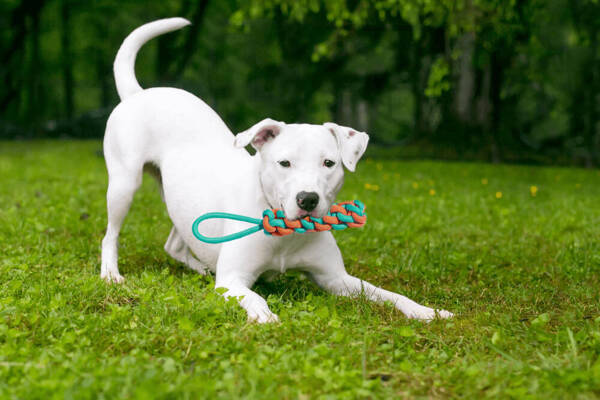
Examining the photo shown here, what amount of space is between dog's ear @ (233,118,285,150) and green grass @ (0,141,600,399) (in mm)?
884

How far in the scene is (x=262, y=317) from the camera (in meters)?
3.03

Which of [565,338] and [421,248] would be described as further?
[421,248]

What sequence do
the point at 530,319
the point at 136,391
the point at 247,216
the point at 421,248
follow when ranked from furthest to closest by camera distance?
1. the point at 421,248
2. the point at 247,216
3. the point at 530,319
4. the point at 136,391

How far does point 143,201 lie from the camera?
7.04 meters

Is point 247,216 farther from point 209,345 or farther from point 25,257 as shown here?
point 25,257

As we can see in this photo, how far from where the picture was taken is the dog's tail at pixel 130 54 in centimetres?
473

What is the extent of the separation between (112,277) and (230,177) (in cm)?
98

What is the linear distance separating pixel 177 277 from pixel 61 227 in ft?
6.05

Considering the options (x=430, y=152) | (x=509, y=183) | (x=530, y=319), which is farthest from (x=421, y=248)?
(x=430, y=152)

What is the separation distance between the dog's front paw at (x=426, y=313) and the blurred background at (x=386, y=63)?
16.0ft

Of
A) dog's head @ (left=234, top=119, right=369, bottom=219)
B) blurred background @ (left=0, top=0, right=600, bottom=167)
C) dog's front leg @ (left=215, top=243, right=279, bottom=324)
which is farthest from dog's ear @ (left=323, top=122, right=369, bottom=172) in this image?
blurred background @ (left=0, top=0, right=600, bottom=167)

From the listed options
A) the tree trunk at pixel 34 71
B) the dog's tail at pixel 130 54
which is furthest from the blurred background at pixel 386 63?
the dog's tail at pixel 130 54

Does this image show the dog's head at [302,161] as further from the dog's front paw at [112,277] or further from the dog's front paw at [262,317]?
the dog's front paw at [112,277]

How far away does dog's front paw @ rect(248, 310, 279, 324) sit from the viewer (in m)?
2.99
